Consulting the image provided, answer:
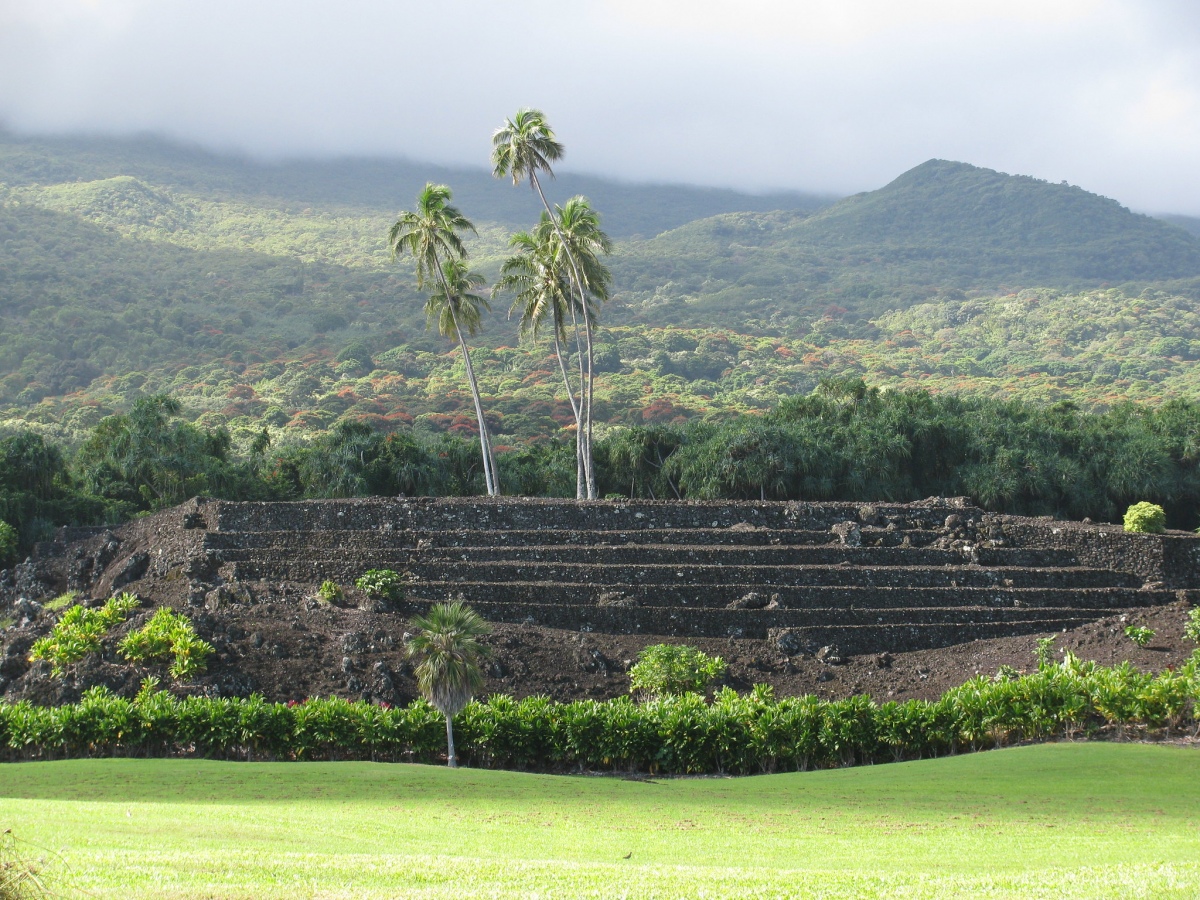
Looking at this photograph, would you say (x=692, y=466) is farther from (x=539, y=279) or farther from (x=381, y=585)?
(x=381, y=585)

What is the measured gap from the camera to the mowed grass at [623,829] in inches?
389

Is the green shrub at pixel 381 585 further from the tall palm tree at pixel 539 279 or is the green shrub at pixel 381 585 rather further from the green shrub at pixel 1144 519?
the green shrub at pixel 1144 519

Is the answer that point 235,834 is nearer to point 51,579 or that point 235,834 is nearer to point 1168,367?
point 51,579

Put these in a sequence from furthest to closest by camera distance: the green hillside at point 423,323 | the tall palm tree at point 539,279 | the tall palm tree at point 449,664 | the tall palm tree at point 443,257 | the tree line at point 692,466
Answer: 1. the green hillside at point 423,323
2. the tree line at point 692,466
3. the tall palm tree at point 539,279
4. the tall palm tree at point 443,257
5. the tall palm tree at point 449,664

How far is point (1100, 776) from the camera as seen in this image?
57.4ft

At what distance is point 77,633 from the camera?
24.2 metres

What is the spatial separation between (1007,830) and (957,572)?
1735cm

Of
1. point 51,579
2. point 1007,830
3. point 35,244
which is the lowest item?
point 51,579

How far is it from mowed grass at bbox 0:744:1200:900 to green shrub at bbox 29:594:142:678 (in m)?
5.80

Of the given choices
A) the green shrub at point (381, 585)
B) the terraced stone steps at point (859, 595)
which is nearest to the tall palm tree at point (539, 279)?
the terraced stone steps at point (859, 595)

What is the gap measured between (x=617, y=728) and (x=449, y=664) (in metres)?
3.28

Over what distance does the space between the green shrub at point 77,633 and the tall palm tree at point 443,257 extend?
15.1 meters

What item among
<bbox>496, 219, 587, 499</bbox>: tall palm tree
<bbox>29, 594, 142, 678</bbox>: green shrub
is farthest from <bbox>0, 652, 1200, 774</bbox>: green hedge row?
<bbox>496, 219, 587, 499</bbox>: tall palm tree

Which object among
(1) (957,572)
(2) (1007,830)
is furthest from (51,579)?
(2) (1007,830)
